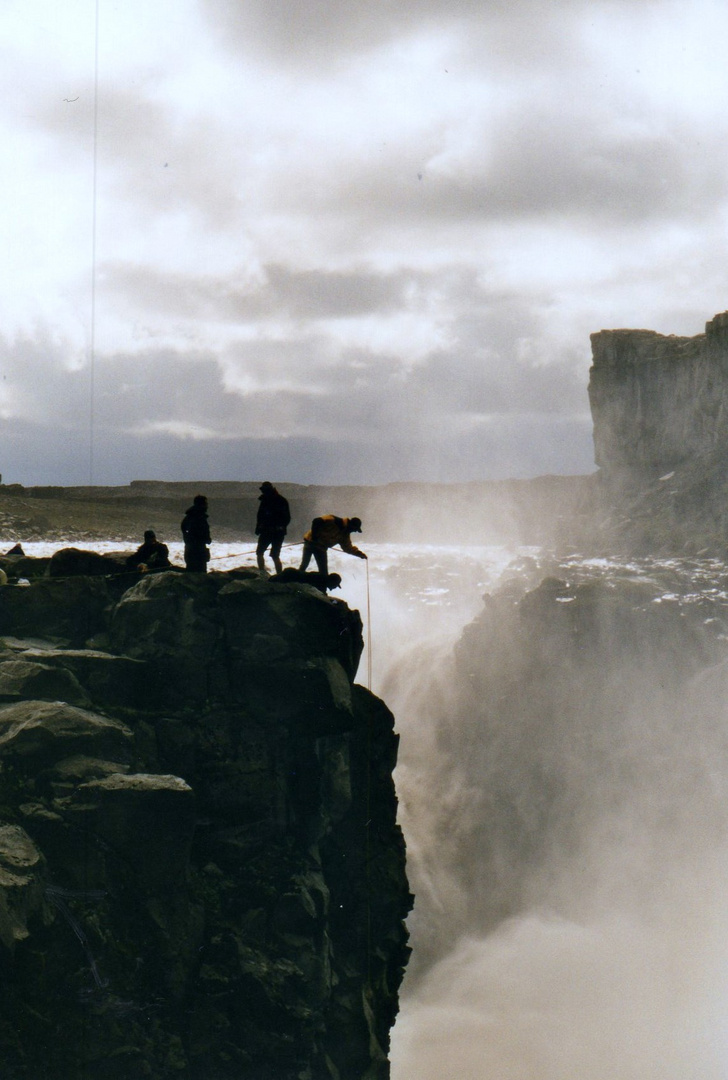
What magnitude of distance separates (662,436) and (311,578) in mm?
101767

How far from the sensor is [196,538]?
28391 mm

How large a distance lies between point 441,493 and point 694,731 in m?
76.3

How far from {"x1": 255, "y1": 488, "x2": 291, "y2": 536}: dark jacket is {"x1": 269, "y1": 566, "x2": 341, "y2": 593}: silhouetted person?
5.28ft

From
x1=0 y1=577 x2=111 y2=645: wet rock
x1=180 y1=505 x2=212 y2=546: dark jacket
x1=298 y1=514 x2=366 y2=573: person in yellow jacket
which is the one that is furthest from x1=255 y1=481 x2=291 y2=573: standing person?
x1=0 y1=577 x2=111 y2=645: wet rock

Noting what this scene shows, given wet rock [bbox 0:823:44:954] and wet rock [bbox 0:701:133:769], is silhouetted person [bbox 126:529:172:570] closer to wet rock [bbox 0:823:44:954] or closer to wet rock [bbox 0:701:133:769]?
wet rock [bbox 0:701:133:769]

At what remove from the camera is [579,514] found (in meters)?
129

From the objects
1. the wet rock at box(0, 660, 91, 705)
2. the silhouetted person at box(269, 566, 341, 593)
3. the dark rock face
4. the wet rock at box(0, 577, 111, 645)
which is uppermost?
the silhouetted person at box(269, 566, 341, 593)

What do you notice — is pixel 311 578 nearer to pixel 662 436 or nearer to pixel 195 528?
pixel 195 528

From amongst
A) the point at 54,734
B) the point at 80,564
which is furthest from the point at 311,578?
the point at 54,734

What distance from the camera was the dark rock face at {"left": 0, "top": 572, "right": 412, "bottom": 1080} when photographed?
19812mm

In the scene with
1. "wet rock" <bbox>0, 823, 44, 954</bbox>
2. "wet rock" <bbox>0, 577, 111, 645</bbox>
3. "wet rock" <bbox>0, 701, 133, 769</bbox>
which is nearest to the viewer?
"wet rock" <bbox>0, 823, 44, 954</bbox>

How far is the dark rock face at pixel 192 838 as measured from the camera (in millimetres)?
19812

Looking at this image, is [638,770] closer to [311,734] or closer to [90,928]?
[311,734]

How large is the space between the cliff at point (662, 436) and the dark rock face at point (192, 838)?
279 ft
